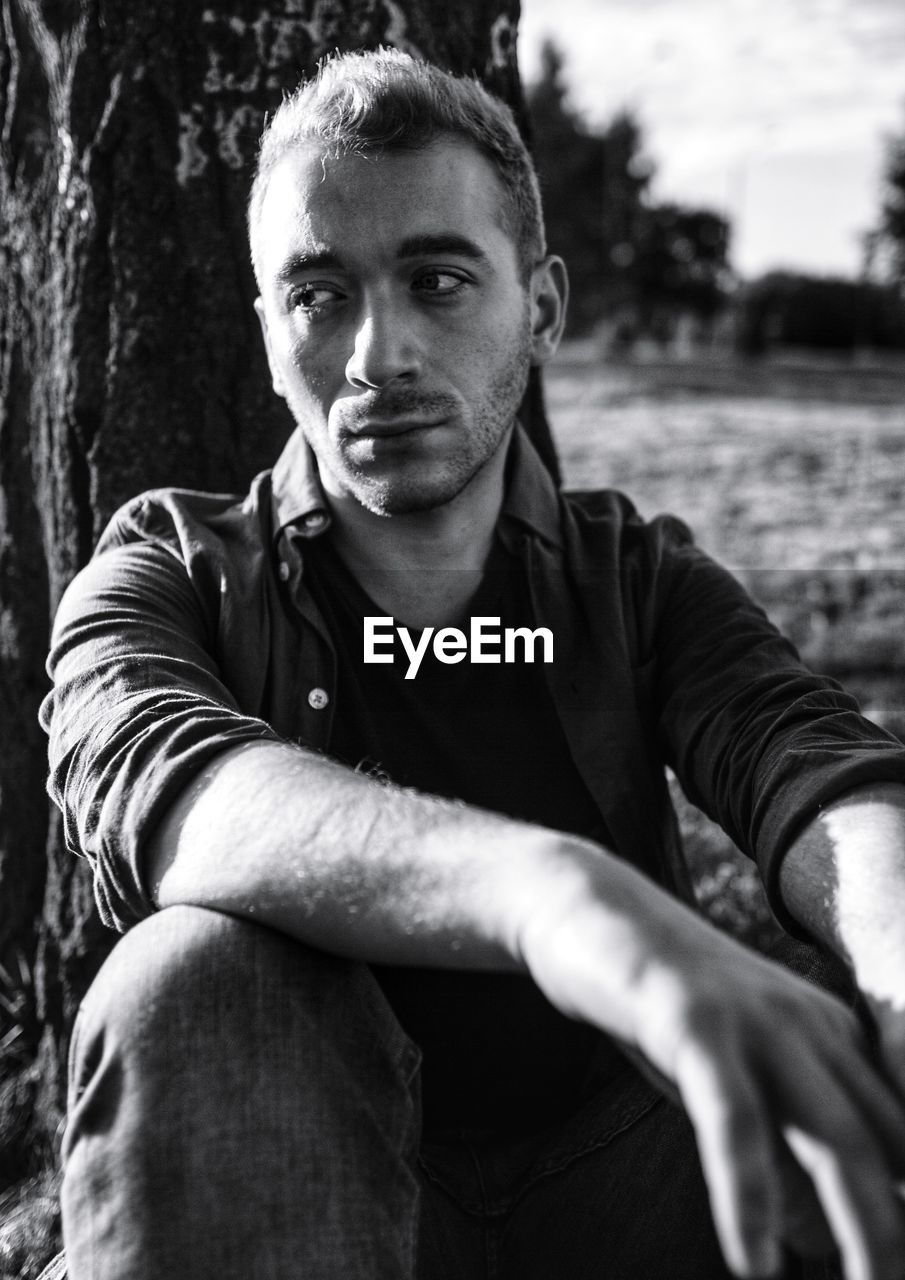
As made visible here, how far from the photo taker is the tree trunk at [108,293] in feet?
8.71

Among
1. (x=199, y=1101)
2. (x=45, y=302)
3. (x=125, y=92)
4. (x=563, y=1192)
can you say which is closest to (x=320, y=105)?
(x=125, y=92)

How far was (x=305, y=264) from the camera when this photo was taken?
222 centimetres

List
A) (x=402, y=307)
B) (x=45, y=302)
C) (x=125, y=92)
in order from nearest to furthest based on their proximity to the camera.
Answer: (x=402, y=307)
(x=125, y=92)
(x=45, y=302)

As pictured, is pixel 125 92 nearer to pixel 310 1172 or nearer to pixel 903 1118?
pixel 310 1172

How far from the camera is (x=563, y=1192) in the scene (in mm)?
1913

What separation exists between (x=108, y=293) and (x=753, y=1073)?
2182mm

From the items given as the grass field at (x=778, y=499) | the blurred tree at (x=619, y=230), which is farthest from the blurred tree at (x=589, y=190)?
the grass field at (x=778, y=499)

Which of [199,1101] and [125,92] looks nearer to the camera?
[199,1101]

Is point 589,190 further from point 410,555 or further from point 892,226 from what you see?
point 410,555

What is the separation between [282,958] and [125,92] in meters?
1.95

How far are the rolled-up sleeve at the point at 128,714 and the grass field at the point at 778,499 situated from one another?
6.26 ft

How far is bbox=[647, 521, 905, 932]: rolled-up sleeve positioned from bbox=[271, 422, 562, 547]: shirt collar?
0.81 ft

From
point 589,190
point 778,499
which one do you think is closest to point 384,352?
point 778,499

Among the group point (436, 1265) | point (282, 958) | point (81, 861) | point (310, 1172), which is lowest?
point (436, 1265)
